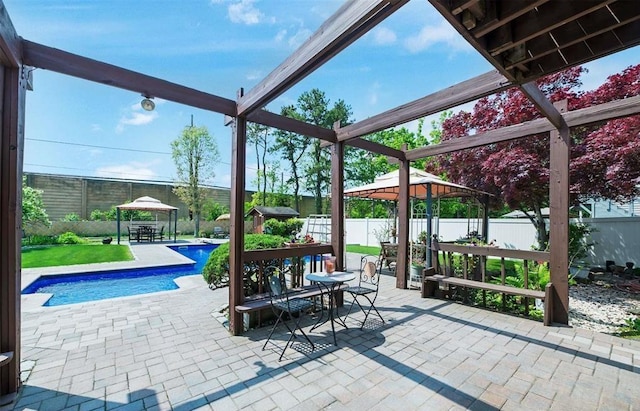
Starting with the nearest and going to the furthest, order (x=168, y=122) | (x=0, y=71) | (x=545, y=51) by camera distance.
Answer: (x=0, y=71)
(x=545, y=51)
(x=168, y=122)

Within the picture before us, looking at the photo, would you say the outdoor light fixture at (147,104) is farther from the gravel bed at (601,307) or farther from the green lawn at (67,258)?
the green lawn at (67,258)

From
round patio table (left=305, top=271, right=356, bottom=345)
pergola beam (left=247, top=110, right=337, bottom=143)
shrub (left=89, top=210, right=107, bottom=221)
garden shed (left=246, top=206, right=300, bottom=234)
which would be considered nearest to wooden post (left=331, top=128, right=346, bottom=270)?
pergola beam (left=247, top=110, right=337, bottom=143)

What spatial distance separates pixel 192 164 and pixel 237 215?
57.9 feet

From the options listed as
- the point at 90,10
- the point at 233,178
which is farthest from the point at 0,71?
the point at 90,10

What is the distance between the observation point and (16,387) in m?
2.20

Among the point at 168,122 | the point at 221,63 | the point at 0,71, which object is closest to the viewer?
the point at 0,71

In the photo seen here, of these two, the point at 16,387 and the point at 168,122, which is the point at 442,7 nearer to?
the point at 16,387

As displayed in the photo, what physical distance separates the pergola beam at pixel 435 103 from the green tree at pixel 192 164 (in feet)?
54.9

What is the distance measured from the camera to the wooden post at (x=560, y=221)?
368cm

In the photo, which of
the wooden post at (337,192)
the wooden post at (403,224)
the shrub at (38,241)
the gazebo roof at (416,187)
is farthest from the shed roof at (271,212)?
the wooden post at (337,192)

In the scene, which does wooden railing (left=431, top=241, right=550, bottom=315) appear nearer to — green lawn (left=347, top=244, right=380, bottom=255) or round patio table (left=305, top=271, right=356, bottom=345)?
round patio table (left=305, top=271, right=356, bottom=345)

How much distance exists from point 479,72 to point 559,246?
2563 mm

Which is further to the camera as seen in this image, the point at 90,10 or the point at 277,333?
the point at 90,10

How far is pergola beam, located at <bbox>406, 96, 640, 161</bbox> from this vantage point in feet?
10.5
